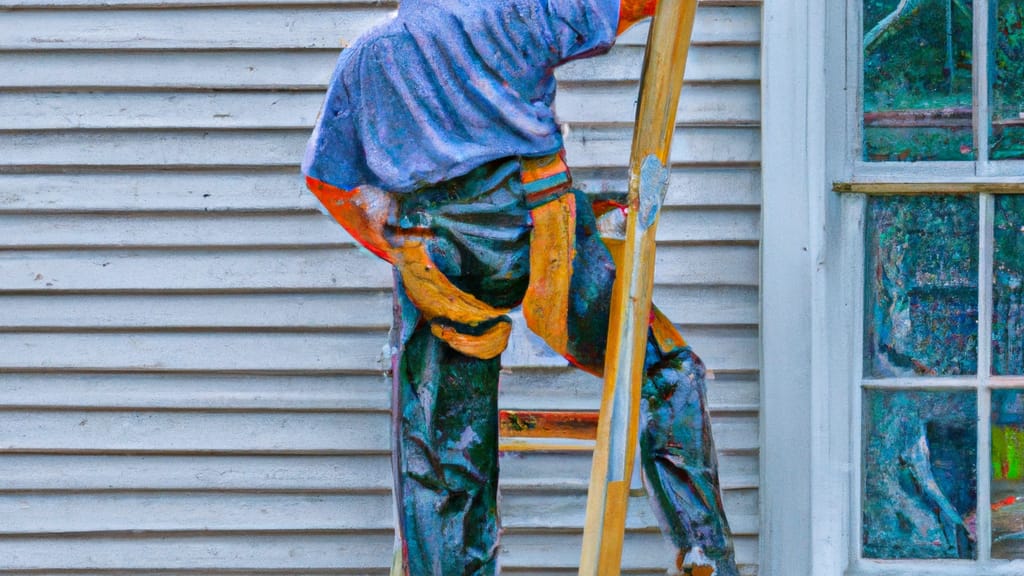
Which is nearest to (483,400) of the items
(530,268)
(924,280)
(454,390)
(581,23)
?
(454,390)

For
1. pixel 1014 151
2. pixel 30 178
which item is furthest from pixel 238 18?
pixel 1014 151

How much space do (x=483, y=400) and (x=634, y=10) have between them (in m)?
0.85

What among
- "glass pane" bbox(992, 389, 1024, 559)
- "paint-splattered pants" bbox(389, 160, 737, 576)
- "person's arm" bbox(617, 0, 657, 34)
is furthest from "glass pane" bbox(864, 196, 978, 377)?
"person's arm" bbox(617, 0, 657, 34)

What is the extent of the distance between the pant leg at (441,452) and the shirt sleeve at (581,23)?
2.01 ft

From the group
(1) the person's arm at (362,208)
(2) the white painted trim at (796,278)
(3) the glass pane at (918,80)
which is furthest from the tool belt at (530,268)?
(3) the glass pane at (918,80)

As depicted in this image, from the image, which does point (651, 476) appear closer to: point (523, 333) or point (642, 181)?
point (642, 181)

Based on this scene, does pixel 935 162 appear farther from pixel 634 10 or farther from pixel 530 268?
pixel 530 268

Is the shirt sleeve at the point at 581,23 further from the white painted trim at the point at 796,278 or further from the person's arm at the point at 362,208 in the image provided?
the white painted trim at the point at 796,278

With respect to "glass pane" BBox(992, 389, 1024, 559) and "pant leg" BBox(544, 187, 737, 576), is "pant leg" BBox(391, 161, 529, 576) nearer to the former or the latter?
"pant leg" BBox(544, 187, 737, 576)

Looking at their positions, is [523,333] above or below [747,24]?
below

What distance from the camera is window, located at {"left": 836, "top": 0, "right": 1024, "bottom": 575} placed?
9.78 ft

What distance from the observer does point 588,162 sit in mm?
3088

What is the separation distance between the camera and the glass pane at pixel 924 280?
2982 mm

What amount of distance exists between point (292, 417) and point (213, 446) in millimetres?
233
